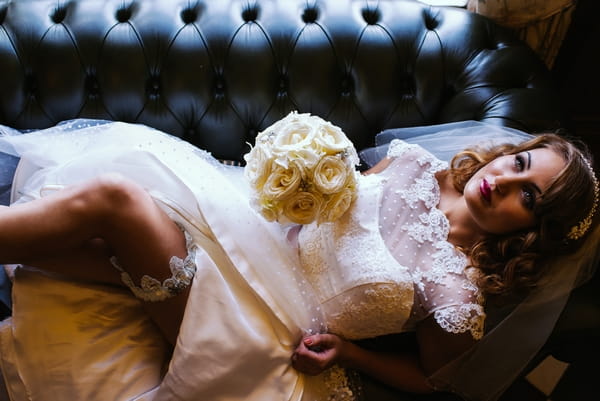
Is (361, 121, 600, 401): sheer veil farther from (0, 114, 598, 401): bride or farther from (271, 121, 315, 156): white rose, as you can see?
(271, 121, 315, 156): white rose

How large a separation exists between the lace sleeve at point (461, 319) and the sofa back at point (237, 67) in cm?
63

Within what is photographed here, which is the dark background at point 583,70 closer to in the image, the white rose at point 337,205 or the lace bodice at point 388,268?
the lace bodice at point 388,268

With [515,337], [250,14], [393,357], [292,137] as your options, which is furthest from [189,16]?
[515,337]

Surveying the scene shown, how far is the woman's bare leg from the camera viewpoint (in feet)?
3.26

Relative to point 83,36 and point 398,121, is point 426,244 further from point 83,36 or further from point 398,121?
point 83,36

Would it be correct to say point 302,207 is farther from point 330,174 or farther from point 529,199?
point 529,199

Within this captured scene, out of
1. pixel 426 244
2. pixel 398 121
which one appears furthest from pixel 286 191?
pixel 398 121

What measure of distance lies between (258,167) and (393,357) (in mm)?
569

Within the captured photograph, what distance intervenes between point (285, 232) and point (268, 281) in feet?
0.52

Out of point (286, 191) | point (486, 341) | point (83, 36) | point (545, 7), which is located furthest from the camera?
point (545, 7)

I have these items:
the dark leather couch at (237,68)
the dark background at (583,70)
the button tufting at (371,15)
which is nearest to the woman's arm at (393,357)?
the dark leather couch at (237,68)

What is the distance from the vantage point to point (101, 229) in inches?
40.9

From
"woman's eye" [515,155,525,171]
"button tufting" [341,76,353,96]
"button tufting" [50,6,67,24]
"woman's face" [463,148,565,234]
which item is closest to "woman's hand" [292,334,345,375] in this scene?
"woman's face" [463,148,565,234]

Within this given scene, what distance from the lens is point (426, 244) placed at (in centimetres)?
120
